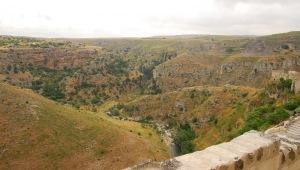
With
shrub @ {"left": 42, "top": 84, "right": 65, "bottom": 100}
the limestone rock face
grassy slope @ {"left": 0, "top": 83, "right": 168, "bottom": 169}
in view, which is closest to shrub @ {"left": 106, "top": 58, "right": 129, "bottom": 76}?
the limestone rock face

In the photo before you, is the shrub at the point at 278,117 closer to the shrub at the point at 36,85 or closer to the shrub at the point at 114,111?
the shrub at the point at 114,111

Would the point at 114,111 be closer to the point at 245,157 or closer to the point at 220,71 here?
the point at 220,71

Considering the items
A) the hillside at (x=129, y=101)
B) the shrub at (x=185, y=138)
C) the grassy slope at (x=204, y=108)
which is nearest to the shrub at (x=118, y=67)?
the hillside at (x=129, y=101)

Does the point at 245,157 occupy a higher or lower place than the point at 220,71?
higher

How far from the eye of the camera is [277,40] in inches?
5581

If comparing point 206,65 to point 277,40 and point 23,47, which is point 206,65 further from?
point 23,47

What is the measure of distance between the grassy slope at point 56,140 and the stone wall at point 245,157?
123ft

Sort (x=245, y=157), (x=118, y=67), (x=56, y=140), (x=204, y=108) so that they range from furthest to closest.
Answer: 1. (x=118, y=67)
2. (x=204, y=108)
3. (x=56, y=140)
4. (x=245, y=157)

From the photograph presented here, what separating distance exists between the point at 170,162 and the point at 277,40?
14005 cm

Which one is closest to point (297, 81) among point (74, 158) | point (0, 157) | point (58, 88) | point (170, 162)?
point (74, 158)

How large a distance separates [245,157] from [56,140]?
149 ft

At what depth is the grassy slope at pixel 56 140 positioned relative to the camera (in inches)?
1932

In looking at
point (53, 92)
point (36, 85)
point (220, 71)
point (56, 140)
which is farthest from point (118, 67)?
point (56, 140)

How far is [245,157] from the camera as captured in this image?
9.96 metres
